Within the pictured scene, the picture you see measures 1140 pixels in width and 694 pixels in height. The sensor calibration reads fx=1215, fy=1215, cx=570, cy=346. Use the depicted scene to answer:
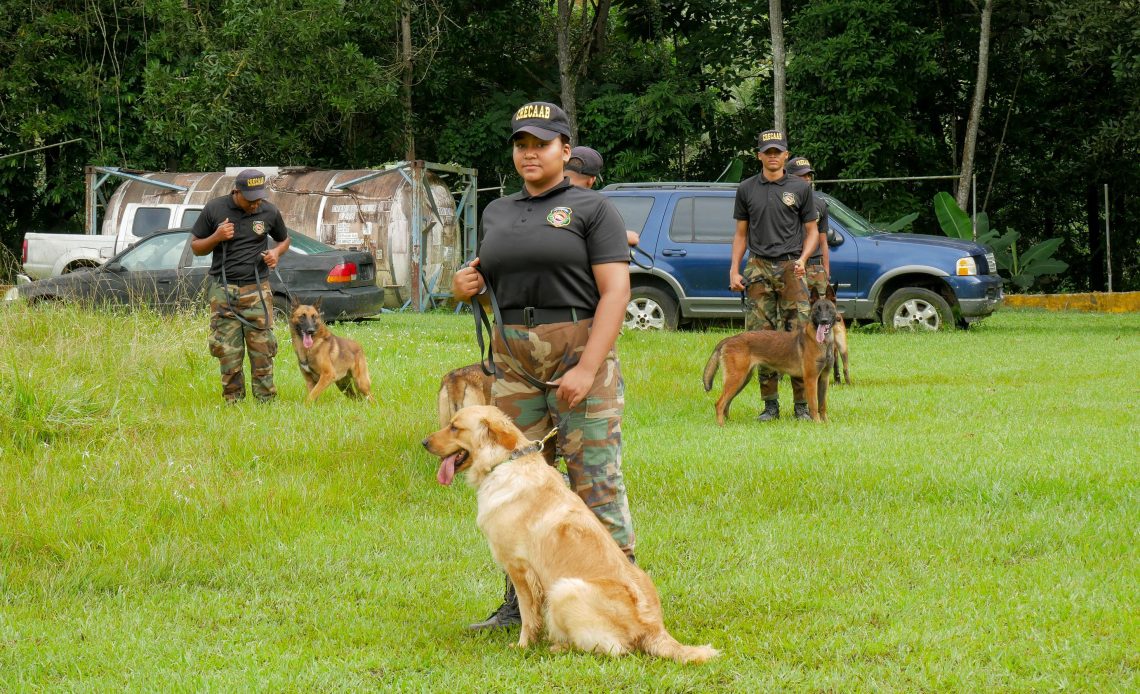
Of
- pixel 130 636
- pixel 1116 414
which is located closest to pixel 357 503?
pixel 130 636

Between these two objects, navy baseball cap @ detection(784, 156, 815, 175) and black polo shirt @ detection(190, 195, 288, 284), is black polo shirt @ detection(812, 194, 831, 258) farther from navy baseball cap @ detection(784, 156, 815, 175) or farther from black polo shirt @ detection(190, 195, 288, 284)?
black polo shirt @ detection(190, 195, 288, 284)

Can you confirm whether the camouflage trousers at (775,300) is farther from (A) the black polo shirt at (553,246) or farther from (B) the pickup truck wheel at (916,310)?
(B) the pickup truck wheel at (916,310)

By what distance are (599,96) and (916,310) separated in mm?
12007

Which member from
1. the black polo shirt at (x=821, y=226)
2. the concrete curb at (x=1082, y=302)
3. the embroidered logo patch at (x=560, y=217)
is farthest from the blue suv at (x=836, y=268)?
the embroidered logo patch at (x=560, y=217)

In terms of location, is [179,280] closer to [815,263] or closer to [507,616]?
[815,263]

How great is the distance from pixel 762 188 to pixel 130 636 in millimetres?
6547

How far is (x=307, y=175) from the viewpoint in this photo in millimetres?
22000

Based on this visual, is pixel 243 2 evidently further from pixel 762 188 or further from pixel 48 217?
pixel 762 188

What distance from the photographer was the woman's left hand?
4281 millimetres

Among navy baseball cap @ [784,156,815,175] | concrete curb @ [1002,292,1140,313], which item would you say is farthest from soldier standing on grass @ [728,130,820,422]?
concrete curb @ [1002,292,1140,313]

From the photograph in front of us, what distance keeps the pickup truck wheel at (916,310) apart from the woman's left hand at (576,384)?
12.7 metres

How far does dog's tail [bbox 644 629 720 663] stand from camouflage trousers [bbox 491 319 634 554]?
55 centimetres

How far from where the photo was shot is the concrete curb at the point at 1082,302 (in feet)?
71.9

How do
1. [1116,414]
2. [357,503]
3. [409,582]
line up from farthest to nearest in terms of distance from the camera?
[1116,414], [357,503], [409,582]
